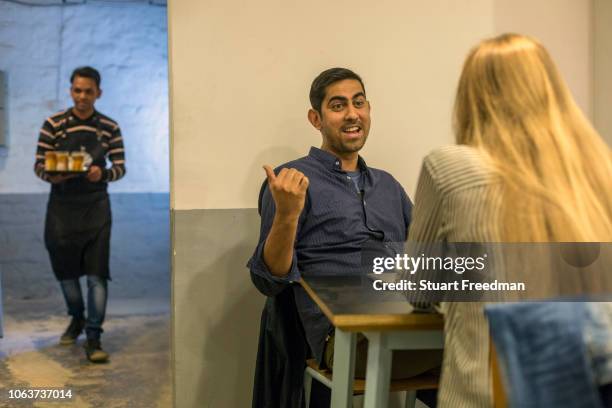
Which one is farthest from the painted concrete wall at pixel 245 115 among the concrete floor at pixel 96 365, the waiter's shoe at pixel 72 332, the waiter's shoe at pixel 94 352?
the waiter's shoe at pixel 72 332

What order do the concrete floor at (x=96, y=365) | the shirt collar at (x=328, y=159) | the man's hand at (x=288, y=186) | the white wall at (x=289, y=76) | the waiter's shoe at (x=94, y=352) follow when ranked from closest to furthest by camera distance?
the man's hand at (x=288, y=186) < the shirt collar at (x=328, y=159) < the white wall at (x=289, y=76) < the concrete floor at (x=96, y=365) < the waiter's shoe at (x=94, y=352)

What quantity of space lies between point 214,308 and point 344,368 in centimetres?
94

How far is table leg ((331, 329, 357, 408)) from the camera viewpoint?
1.44 metres

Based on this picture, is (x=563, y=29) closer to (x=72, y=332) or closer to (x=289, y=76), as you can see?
(x=289, y=76)

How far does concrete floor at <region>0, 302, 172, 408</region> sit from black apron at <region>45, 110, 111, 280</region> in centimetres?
49

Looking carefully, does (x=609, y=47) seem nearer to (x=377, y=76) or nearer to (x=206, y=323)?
(x=377, y=76)

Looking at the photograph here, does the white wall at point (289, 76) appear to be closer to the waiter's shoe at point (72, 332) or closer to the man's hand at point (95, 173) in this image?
the man's hand at point (95, 173)

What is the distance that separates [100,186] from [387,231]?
2272 mm

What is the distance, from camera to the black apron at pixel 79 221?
3639mm

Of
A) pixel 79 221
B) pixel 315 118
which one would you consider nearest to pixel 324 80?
pixel 315 118

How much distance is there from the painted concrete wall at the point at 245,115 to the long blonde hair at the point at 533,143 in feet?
3.87

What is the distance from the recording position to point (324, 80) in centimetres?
215

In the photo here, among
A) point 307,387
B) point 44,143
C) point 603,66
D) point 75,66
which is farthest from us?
point 75,66

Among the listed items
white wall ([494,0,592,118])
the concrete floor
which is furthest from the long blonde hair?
the concrete floor
